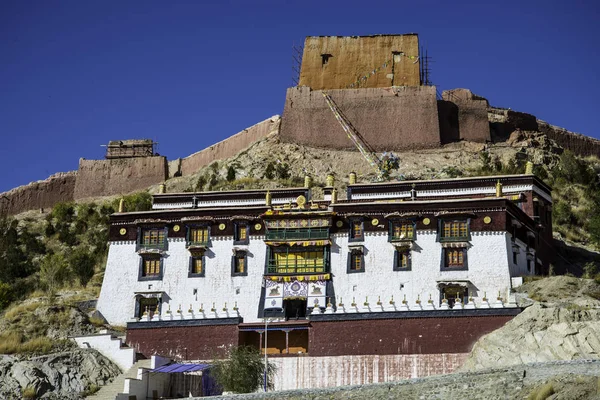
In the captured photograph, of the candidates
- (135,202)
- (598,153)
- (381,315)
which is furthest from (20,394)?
(598,153)

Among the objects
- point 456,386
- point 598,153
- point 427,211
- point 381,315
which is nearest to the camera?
point 456,386

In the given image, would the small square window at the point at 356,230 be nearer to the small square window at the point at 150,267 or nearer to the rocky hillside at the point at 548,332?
the rocky hillside at the point at 548,332

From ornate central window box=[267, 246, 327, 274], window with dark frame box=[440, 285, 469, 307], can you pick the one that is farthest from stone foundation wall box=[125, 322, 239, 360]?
window with dark frame box=[440, 285, 469, 307]

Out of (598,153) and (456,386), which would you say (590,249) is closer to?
(598,153)

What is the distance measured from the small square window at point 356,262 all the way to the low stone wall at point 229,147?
26890 mm

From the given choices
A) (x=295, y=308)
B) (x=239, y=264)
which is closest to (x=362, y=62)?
(x=239, y=264)

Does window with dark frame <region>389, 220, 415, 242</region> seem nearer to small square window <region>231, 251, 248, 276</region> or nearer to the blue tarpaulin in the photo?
small square window <region>231, 251, 248, 276</region>

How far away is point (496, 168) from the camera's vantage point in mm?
68625

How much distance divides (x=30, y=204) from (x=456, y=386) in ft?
169

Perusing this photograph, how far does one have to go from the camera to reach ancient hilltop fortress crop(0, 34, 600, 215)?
7138 cm

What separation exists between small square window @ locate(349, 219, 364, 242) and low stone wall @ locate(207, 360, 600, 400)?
44.9 feet

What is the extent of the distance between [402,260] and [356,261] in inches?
79.0

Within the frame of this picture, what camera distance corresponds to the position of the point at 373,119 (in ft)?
235

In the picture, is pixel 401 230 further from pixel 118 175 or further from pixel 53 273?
pixel 118 175
